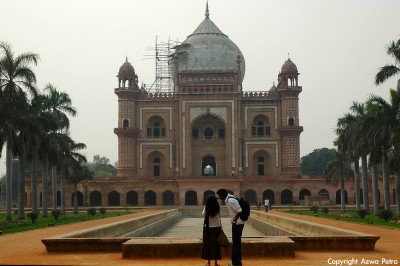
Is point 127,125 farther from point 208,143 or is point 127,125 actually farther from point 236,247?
point 236,247

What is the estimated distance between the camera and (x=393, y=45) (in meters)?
24.2

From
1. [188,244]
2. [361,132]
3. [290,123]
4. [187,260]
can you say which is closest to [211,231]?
[187,260]

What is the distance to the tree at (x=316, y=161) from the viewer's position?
8119 centimetres

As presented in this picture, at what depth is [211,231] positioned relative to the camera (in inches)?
368

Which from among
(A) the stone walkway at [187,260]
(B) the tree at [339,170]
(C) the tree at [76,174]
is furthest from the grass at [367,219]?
(C) the tree at [76,174]

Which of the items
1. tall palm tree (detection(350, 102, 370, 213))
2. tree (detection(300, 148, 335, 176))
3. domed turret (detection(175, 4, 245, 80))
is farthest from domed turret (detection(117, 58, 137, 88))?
tree (detection(300, 148, 335, 176))

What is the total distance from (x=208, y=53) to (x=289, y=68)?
8.23 m

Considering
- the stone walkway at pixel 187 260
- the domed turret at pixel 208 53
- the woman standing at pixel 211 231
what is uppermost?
the domed turret at pixel 208 53

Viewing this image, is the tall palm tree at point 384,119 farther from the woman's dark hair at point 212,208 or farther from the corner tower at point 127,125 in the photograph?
the corner tower at point 127,125

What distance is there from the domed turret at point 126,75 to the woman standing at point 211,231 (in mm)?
44462

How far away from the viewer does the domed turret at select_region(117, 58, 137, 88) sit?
53.2 m

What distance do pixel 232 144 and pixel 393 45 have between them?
28.5 m

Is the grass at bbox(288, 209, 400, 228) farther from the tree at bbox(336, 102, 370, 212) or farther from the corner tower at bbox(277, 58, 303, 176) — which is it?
the corner tower at bbox(277, 58, 303, 176)

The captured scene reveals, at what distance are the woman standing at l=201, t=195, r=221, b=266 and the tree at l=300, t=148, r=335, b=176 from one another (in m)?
73.1
